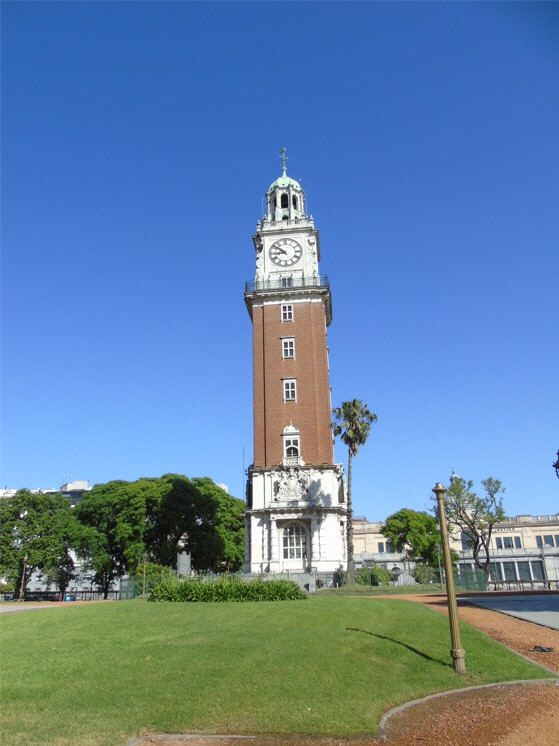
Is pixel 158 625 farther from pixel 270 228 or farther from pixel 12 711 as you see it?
pixel 270 228

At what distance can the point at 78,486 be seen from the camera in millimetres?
135500

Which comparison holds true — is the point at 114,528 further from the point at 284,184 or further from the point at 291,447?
the point at 284,184

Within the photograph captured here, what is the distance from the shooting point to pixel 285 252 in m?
53.2

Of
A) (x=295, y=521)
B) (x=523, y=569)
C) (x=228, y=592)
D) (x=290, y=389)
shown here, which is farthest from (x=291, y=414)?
(x=523, y=569)

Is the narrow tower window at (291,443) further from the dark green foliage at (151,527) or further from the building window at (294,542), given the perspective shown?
the dark green foliage at (151,527)

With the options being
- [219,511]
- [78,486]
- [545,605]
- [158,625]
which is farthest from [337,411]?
[78,486]

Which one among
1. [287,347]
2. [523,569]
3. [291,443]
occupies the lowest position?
[523,569]

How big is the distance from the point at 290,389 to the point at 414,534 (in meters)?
40.1

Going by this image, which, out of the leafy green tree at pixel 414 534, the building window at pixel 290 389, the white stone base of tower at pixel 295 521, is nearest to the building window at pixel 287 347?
the building window at pixel 290 389

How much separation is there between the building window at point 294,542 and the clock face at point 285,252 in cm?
2431

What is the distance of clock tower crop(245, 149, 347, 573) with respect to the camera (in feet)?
142

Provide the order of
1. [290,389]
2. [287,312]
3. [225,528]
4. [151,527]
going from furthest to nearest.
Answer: [225,528] < [151,527] < [287,312] < [290,389]

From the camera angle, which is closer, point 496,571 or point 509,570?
point 509,570

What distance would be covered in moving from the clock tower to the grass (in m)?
Result: 24.9
